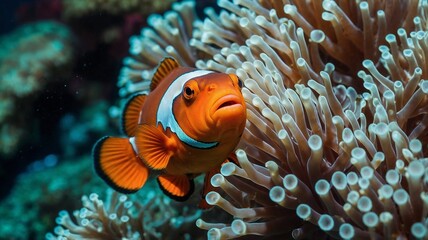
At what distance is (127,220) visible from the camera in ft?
7.45

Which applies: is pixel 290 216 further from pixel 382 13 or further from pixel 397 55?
pixel 382 13

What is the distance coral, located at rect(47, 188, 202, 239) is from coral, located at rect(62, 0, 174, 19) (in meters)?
2.41

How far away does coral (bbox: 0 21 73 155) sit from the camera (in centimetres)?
410

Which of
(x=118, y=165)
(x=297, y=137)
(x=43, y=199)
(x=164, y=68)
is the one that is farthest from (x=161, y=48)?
(x=43, y=199)

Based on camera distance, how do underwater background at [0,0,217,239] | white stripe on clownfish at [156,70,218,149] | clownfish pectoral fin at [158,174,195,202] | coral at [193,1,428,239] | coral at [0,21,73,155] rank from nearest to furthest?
coral at [193,1,428,239] < white stripe on clownfish at [156,70,218,149] < clownfish pectoral fin at [158,174,195,202] < underwater background at [0,0,217,239] < coral at [0,21,73,155]

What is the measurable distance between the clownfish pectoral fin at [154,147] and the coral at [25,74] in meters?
2.75

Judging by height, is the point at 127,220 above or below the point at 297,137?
below

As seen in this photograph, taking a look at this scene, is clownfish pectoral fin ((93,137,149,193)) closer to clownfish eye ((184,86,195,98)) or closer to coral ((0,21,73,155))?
clownfish eye ((184,86,195,98))

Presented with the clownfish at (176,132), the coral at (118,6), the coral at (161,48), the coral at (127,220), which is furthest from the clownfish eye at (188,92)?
the coral at (118,6)

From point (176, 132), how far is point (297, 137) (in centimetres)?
49

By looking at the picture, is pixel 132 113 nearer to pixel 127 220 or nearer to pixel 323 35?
pixel 127 220

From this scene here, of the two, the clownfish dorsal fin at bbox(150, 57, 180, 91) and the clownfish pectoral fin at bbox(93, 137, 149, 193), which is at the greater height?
the clownfish dorsal fin at bbox(150, 57, 180, 91)

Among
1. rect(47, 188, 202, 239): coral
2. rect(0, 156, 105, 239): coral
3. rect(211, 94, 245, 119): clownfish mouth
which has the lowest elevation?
rect(0, 156, 105, 239): coral

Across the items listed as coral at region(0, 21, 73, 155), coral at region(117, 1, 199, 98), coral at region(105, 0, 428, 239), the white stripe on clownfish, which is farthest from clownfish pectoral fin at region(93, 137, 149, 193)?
coral at region(0, 21, 73, 155)
